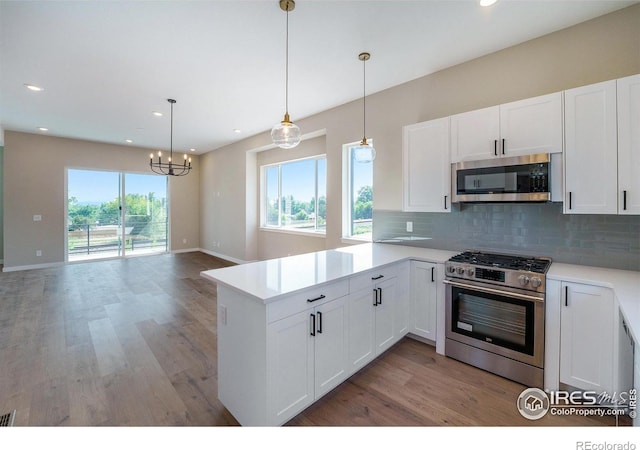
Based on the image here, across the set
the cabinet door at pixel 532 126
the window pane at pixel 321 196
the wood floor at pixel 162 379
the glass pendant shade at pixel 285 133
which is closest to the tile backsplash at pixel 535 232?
the cabinet door at pixel 532 126

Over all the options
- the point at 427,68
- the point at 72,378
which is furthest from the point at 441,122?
the point at 72,378

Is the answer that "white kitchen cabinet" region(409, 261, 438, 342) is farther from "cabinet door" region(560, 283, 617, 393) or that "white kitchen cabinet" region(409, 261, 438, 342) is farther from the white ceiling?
the white ceiling

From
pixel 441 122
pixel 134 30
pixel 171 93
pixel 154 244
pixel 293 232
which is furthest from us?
pixel 154 244

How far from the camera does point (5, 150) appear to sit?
583cm

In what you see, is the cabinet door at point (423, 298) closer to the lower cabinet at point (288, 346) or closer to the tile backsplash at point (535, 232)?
the tile backsplash at point (535, 232)

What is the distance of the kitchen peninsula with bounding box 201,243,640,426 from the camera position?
167 centimetres

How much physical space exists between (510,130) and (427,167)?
2.57 ft

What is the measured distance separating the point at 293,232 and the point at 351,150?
85.2 inches

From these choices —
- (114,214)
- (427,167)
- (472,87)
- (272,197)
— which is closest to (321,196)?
(272,197)

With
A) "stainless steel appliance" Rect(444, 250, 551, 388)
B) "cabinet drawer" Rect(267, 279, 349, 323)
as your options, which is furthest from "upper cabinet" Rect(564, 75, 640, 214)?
"cabinet drawer" Rect(267, 279, 349, 323)

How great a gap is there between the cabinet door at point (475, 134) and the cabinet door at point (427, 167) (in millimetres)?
88

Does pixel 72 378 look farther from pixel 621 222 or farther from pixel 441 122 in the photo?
pixel 621 222

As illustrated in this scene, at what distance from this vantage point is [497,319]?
2.37 metres

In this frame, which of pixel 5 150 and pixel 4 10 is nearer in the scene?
pixel 4 10
